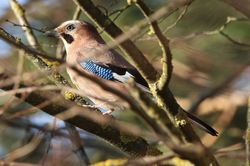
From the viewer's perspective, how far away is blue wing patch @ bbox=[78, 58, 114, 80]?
3940mm

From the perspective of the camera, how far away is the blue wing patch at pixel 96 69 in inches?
155

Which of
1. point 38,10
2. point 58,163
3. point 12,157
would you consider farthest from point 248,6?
point 38,10

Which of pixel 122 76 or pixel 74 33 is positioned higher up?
pixel 74 33

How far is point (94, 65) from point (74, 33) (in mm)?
783

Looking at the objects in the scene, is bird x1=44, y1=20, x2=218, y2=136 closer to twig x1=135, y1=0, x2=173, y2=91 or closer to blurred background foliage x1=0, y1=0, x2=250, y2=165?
blurred background foliage x1=0, y1=0, x2=250, y2=165

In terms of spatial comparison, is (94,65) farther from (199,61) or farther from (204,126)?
(199,61)

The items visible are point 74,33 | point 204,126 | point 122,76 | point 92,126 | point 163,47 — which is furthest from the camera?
point 74,33

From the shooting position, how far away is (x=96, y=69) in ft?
13.1

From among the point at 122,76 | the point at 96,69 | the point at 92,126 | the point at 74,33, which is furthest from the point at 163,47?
the point at 74,33

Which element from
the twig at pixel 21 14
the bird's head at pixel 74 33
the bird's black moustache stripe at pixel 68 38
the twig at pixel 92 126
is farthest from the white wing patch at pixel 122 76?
the twig at pixel 21 14

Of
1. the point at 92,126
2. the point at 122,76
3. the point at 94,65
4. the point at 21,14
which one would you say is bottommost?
the point at 92,126

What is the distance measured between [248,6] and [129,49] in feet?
3.52

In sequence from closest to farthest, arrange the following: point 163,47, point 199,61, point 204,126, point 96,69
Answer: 1. point 163,47
2. point 204,126
3. point 96,69
4. point 199,61

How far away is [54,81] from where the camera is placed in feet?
12.9
